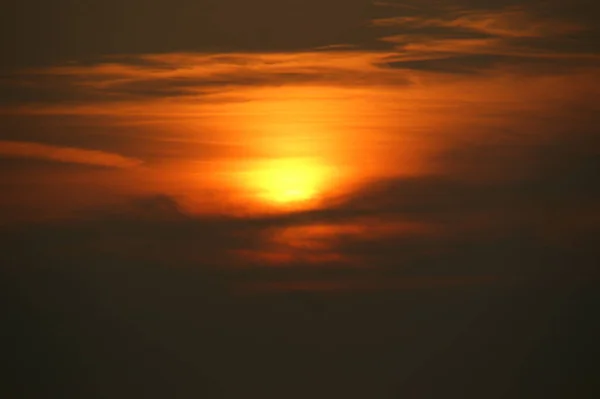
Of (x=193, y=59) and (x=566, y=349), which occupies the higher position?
(x=193, y=59)

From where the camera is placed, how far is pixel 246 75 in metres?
16.7

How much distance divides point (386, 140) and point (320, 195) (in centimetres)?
97

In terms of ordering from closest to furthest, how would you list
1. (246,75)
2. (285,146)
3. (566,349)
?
1. (566,349)
2. (285,146)
3. (246,75)

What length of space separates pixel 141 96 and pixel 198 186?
1.38m

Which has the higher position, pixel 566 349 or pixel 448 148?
pixel 448 148

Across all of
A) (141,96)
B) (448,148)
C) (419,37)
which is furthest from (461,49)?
(141,96)

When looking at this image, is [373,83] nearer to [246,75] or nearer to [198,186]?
[246,75]

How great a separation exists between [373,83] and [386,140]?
901 mm

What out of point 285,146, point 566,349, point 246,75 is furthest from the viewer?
point 246,75

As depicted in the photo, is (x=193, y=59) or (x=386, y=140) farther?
(x=193, y=59)

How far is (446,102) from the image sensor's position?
53.2 ft

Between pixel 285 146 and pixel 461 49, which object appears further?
pixel 461 49

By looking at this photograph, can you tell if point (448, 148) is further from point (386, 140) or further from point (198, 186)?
point (198, 186)

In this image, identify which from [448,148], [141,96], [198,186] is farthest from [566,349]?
[141,96]
